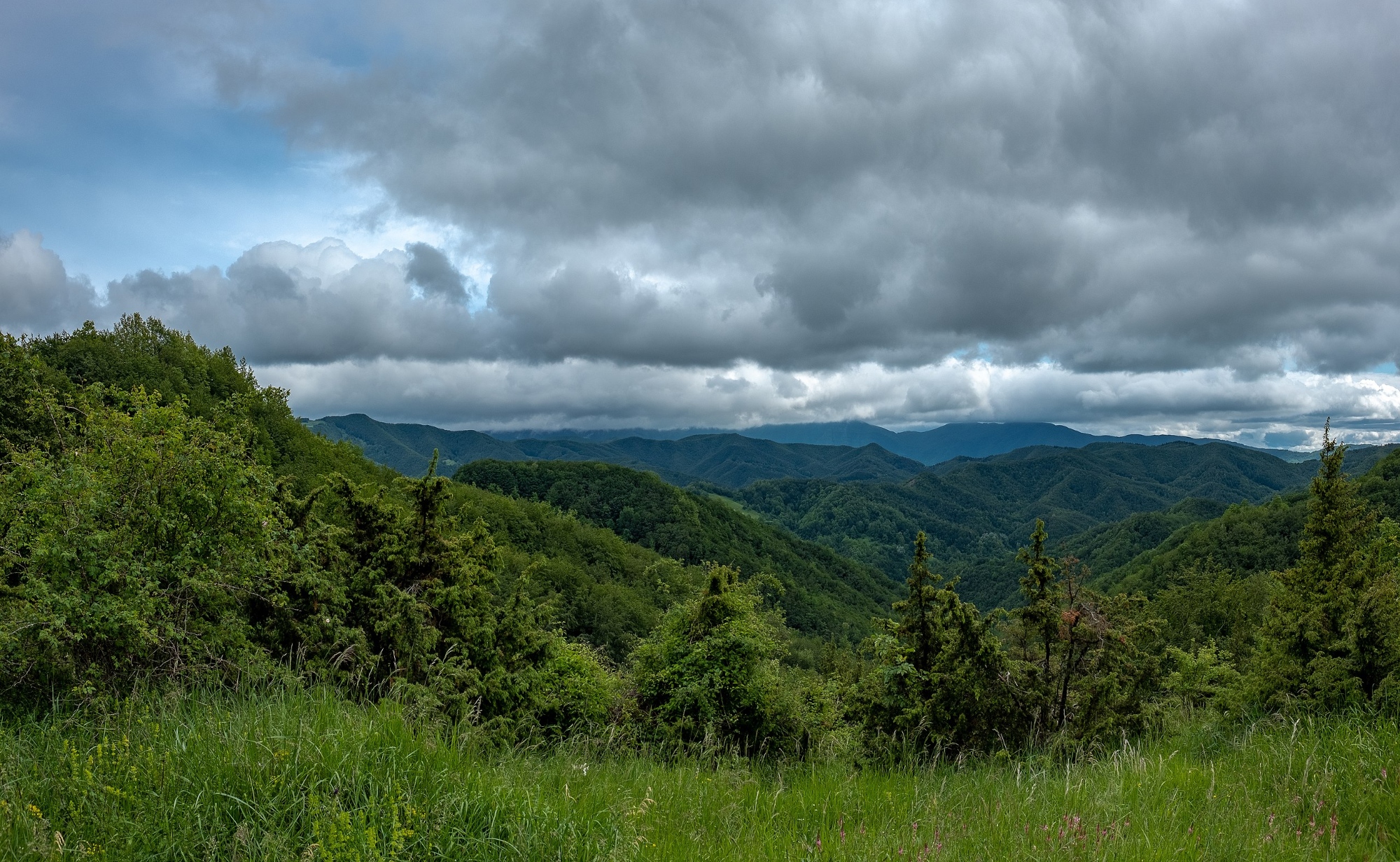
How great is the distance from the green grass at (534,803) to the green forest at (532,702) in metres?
0.02

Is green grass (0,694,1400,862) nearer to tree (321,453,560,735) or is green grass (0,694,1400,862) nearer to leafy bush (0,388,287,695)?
leafy bush (0,388,287,695)

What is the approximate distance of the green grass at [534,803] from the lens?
3199 millimetres

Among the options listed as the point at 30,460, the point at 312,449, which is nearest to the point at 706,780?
the point at 30,460

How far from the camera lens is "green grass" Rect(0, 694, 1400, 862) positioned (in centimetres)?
320

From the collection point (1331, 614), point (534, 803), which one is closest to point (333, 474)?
point (534, 803)

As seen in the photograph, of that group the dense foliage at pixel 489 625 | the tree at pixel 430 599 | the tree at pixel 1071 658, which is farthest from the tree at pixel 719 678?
the tree at pixel 1071 658

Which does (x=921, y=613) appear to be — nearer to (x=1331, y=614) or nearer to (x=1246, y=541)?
(x=1331, y=614)

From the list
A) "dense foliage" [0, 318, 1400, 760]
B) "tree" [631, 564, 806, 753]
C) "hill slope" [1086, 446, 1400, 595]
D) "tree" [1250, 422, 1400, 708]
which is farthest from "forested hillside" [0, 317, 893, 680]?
"hill slope" [1086, 446, 1400, 595]

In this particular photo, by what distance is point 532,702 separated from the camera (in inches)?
436

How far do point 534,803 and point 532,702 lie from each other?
812cm

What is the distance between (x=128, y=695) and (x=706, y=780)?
14.3 ft

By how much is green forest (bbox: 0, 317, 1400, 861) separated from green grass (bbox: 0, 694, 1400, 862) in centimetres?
2

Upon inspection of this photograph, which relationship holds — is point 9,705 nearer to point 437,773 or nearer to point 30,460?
point 30,460

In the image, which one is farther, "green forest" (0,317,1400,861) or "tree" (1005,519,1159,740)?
"tree" (1005,519,1159,740)
